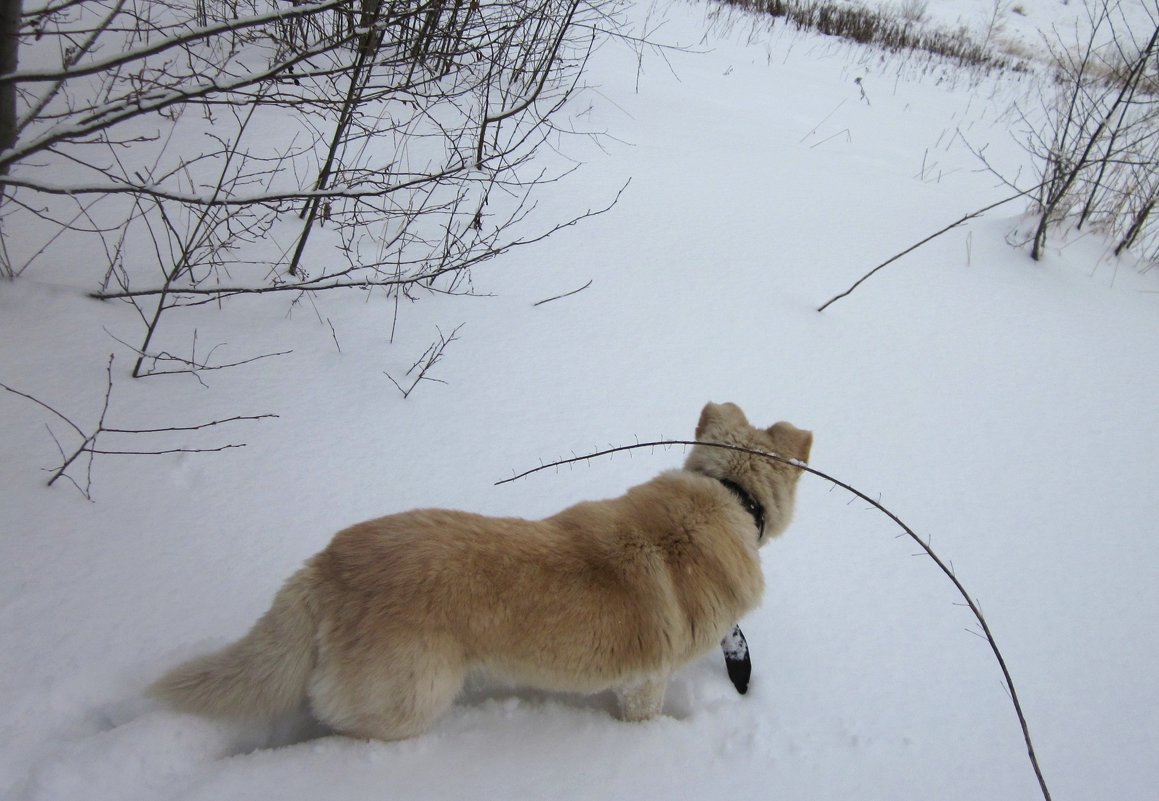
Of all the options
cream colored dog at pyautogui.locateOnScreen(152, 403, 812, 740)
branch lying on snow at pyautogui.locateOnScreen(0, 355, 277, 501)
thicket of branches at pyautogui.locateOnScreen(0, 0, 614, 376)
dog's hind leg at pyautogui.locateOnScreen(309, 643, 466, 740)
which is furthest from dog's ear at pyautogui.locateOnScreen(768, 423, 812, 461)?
branch lying on snow at pyautogui.locateOnScreen(0, 355, 277, 501)

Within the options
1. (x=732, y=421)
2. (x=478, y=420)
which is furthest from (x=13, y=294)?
(x=732, y=421)

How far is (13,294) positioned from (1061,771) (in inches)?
180

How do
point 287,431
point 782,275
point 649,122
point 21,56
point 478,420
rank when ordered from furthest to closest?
point 649,122, point 21,56, point 782,275, point 478,420, point 287,431

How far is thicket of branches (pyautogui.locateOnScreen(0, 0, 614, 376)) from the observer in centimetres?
218

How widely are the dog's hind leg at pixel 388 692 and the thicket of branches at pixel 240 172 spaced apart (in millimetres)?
1581

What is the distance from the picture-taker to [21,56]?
4488 millimetres

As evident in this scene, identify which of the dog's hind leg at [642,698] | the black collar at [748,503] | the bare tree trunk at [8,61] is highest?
the bare tree trunk at [8,61]

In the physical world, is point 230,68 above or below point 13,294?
above

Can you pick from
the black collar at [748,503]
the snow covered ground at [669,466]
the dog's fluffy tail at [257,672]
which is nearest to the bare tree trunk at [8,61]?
the snow covered ground at [669,466]

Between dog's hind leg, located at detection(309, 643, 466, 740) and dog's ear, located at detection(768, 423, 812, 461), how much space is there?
4.22 ft

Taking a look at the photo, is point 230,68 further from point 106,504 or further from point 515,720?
point 515,720

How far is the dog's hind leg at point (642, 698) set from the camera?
1911 mm

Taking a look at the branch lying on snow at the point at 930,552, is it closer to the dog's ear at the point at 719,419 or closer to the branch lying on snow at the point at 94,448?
the dog's ear at the point at 719,419

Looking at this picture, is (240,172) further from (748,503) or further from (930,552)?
(930,552)
